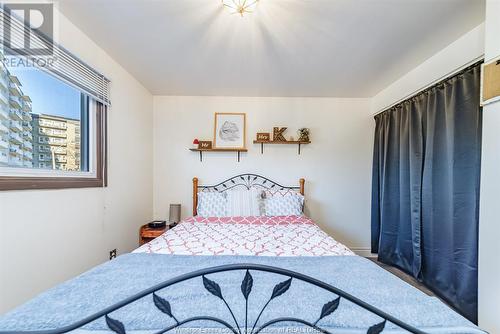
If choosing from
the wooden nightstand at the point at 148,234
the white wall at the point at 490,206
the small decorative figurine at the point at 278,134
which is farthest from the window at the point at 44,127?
the white wall at the point at 490,206

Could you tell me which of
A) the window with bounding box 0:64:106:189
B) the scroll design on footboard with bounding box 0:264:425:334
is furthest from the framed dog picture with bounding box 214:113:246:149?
the scroll design on footboard with bounding box 0:264:425:334

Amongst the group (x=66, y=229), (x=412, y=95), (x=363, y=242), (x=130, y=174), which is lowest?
(x=363, y=242)

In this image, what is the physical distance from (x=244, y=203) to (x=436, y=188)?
1946 mm

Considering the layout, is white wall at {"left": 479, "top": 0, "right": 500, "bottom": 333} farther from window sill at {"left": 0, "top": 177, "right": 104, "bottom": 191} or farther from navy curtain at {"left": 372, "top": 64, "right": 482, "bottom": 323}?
window sill at {"left": 0, "top": 177, "right": 104, "bottom": 191}

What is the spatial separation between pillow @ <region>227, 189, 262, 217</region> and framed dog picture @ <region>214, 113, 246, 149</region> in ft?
2.31

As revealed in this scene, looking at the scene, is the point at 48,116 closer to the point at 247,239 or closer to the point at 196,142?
the point at 196,142

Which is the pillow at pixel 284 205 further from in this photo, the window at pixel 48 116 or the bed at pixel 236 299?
the window at pixel 48 116

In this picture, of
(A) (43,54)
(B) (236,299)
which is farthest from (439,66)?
(A) (43,54)

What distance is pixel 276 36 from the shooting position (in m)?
1.83

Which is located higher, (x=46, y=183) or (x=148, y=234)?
(x=46, y=183)

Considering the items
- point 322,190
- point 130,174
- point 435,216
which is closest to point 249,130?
point 322,190

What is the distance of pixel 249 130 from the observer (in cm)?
320

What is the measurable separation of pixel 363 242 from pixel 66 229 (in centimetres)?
346

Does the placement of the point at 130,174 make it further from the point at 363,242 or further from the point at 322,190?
the point at 363,242
